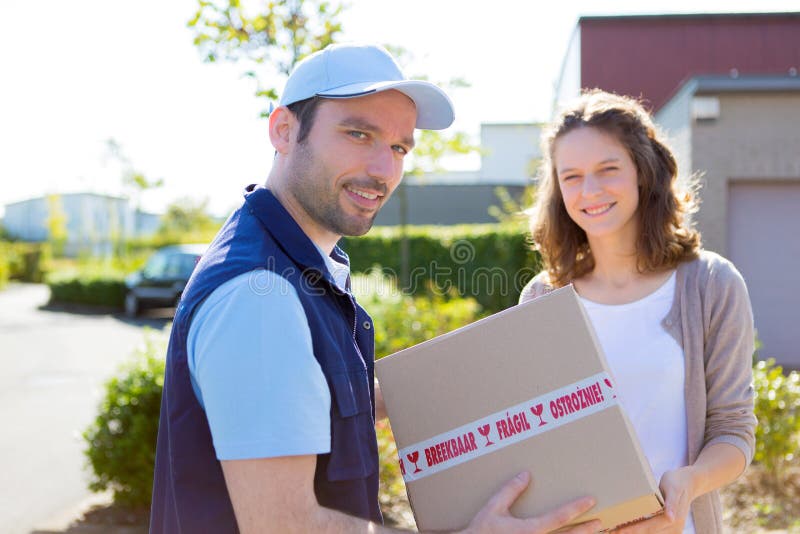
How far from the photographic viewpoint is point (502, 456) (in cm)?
158

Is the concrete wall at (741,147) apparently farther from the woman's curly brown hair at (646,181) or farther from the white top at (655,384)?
the white top at (655,384)

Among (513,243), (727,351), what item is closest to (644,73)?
(513,243)

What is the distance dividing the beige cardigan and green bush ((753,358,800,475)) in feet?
9.16

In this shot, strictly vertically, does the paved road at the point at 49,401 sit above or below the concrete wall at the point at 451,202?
below

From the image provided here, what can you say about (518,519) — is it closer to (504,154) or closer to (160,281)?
(160,281)

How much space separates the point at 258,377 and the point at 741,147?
31.8ft

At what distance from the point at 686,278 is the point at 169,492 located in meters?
1.58

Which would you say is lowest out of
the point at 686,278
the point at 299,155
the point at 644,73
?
the point at 686,278

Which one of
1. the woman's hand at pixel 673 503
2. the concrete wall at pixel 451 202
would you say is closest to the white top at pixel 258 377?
the woman's hand at pixel 673 503

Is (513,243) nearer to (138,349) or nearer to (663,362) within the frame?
(138,349)

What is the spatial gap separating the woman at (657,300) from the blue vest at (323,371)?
0.86 m

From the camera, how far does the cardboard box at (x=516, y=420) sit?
4.99 ft

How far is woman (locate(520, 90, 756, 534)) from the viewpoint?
200cm

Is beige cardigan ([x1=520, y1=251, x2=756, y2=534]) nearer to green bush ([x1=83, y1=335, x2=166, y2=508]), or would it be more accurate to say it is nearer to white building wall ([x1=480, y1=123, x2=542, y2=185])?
green bush ([x1=83, y1=335, x2=166, y2=508])
